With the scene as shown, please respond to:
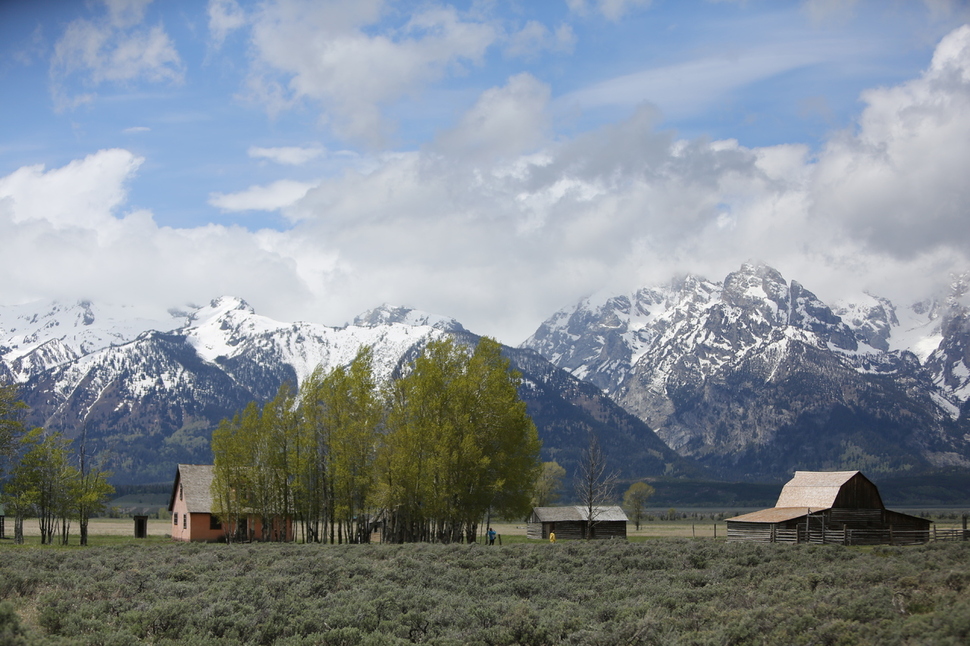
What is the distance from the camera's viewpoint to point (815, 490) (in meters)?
65.6

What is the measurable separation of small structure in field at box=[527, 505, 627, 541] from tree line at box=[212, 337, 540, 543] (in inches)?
1115

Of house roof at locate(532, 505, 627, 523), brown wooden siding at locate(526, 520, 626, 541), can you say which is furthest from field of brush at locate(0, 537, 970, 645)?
house roof at locate(532, 505, 627, 523)

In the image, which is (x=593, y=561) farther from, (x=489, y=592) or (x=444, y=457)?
(x=444, y=457)

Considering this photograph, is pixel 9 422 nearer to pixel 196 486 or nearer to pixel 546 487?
pixel 196 486

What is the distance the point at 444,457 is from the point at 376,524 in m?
19.5

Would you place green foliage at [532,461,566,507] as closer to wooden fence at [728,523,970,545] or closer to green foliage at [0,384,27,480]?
wooden fence at [728,523,970,545]

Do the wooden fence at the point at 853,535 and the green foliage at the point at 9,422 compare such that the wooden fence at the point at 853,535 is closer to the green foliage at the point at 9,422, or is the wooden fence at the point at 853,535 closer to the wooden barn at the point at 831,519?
the wooden barn at the point at 831,519

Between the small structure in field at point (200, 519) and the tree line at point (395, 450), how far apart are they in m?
2.35

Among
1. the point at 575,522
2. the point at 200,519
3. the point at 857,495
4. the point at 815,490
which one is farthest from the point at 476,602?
the point at 575,522

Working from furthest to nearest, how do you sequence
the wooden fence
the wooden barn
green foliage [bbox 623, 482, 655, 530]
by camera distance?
green foliage [bbox 623, 482, 655, 530] < the wooden barn < the wooden fence

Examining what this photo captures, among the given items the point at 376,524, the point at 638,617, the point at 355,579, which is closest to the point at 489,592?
the point at 355,579

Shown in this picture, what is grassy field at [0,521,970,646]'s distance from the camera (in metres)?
17.5

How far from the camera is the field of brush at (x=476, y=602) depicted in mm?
17516

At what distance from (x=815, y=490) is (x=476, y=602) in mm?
51022
